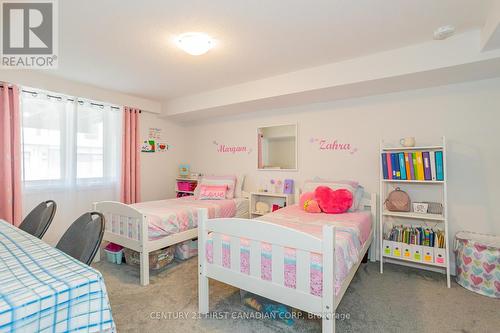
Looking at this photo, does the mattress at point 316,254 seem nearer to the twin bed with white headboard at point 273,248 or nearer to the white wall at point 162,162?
the twin bed with white headboard at point 273,248

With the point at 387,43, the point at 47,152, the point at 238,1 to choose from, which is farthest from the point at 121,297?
the point at 387,43

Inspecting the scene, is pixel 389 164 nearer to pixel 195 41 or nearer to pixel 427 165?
pixel 427 165

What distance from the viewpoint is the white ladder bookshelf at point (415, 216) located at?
2346 millimetres

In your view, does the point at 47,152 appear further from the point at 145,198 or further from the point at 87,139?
the point at 145,198

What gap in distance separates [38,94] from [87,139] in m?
0.73

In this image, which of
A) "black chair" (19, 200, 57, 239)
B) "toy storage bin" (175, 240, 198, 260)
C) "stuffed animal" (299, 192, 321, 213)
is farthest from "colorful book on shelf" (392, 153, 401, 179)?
"black chair" (19, 200, 57, 239)

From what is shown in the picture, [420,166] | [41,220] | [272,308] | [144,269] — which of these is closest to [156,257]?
[144,269]

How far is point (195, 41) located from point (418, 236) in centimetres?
283

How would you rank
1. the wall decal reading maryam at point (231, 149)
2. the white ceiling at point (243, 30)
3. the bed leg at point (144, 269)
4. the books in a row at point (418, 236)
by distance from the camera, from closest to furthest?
the white ceiling at point (243, 30), the bed leg at point (144, 269), the books in a row at point (418, 236), the wall decal reading maryam at point (231, 149)

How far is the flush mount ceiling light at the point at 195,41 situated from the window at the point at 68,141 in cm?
207

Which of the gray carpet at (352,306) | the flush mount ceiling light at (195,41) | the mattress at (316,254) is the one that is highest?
the flush mount ceiling light at (195,41)

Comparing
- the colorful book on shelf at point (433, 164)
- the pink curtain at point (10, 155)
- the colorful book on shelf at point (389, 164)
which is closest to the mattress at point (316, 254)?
the colorful book on shelf at point (389, 164)

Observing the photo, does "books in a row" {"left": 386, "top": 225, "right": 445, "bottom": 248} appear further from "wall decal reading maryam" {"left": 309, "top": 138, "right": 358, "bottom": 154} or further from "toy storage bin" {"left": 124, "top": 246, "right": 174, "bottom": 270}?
"toy storage bin" {"left": 124, "top": 246, "right": 174, "bottom": 270}

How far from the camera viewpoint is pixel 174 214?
2.71 metres
